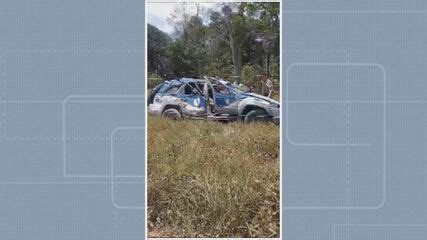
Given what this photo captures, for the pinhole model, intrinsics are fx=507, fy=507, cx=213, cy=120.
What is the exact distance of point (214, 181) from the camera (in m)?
3.66

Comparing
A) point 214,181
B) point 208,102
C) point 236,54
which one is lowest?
point 214,181

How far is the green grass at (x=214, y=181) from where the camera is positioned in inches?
142

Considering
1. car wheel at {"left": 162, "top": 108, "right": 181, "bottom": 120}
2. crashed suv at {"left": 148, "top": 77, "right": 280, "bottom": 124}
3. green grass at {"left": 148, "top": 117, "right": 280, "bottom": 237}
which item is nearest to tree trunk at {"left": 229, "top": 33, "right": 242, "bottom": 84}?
crashed suv at {"left": 148, "top": 77, "right": 280, "bottom": 124}

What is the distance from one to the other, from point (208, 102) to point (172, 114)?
28 cm

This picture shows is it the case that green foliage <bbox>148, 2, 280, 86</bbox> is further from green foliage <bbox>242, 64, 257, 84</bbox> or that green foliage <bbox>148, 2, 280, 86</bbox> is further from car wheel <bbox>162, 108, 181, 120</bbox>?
car wheel <bbox>162, 108, 181, 120</bbox>

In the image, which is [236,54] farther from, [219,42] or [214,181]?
[214,181]

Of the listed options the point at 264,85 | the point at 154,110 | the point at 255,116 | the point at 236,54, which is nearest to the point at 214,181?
the point at 255,116

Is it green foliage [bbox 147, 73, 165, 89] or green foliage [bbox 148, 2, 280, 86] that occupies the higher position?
green foliage [bbox 148, 2, 280, 86]

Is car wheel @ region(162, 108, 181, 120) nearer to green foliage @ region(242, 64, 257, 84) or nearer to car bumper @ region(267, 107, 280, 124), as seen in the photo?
green foliage @ region(242, 64, 257, 84)

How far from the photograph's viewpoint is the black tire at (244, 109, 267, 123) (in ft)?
11.9

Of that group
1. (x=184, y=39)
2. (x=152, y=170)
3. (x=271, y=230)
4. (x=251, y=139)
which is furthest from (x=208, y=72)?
(x=271, y=230)

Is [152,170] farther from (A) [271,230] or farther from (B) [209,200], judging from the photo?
(A) [271,230]

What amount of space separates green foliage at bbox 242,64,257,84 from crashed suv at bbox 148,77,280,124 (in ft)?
0.30

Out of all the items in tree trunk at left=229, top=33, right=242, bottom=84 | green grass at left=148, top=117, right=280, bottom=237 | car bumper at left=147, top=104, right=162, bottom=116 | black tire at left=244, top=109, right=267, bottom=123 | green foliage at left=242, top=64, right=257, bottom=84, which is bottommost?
green grass at left=148, top=117, right=280, bottom=237
